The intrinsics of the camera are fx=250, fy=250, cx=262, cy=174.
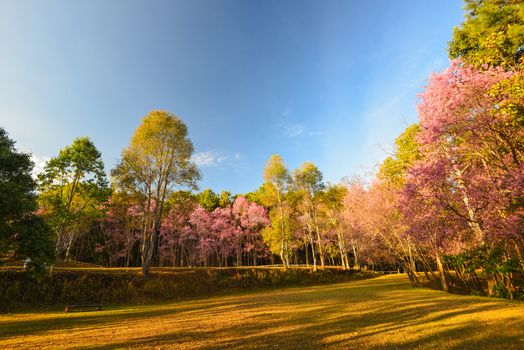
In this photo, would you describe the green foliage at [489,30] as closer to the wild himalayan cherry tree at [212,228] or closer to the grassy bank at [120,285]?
the grassy bank at [120,285]

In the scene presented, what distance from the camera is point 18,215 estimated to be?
14375 millimetres

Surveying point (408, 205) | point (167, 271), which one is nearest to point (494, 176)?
point (408, 205)

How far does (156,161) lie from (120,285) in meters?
12.6

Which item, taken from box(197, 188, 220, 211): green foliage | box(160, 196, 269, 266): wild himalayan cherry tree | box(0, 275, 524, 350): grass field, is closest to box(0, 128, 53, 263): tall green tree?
box(0, 275, 524, 350): grass field

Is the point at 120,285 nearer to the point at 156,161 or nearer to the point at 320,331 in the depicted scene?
the point at 156,161

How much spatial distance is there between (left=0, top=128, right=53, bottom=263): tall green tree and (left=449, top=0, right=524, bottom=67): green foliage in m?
25.4

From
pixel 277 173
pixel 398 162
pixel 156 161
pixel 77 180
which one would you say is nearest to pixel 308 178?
pixel 277 173

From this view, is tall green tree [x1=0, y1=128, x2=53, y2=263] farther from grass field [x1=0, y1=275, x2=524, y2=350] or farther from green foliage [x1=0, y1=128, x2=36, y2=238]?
grass field [x1=0, y1=275, x2=524, y2=350]

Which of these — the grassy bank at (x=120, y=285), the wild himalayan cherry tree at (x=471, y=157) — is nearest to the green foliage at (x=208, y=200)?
the grassy bank at (x=120, y=285)

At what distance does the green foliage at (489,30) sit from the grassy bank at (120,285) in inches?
1148

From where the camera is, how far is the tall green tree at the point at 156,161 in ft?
86.8

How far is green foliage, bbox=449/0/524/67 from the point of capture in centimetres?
1366

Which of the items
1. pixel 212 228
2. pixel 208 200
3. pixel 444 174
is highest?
pixel 208 200

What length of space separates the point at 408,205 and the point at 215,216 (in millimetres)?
41951
